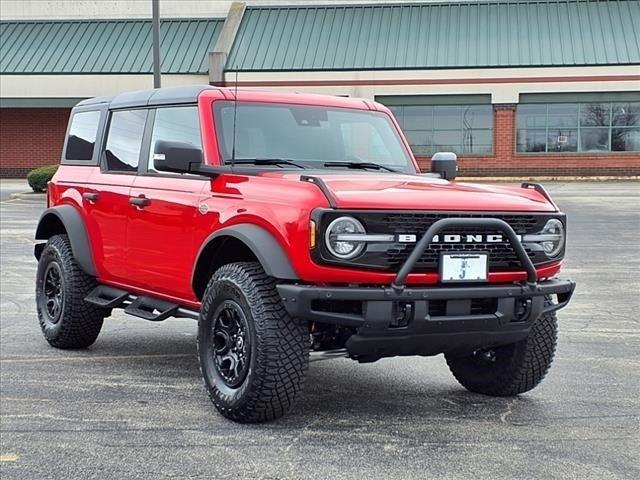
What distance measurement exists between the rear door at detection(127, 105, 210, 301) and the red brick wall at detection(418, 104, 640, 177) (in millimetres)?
26407

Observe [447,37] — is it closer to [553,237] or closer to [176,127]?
[176,127]

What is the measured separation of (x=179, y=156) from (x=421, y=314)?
6.08 ft

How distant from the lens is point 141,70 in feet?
109

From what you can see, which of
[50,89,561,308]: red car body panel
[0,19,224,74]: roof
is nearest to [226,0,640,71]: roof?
[0,19,224,74]: roof

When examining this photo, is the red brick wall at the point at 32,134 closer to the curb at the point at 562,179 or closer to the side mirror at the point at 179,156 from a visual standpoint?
the curb at the point at 562,179

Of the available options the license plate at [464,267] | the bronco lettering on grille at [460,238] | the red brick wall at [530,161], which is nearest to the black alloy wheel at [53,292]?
the bronco lettering on grille at [460,238]

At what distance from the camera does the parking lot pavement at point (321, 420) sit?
172 inches

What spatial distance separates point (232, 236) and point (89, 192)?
2274mm

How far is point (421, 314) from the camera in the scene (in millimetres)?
4656

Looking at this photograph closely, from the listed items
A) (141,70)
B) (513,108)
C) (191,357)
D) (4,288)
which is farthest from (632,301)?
(141,70)

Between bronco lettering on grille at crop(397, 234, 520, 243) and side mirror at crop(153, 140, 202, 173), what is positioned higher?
side mirror at crop(153, 140, 202, 173)

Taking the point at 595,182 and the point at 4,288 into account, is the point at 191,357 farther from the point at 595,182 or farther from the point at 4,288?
the point at 595,182

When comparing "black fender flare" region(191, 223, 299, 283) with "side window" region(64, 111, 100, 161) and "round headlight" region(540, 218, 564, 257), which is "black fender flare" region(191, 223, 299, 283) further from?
"side window" region(64, 111, 100, 161)

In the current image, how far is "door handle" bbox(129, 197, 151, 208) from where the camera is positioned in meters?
6.17
